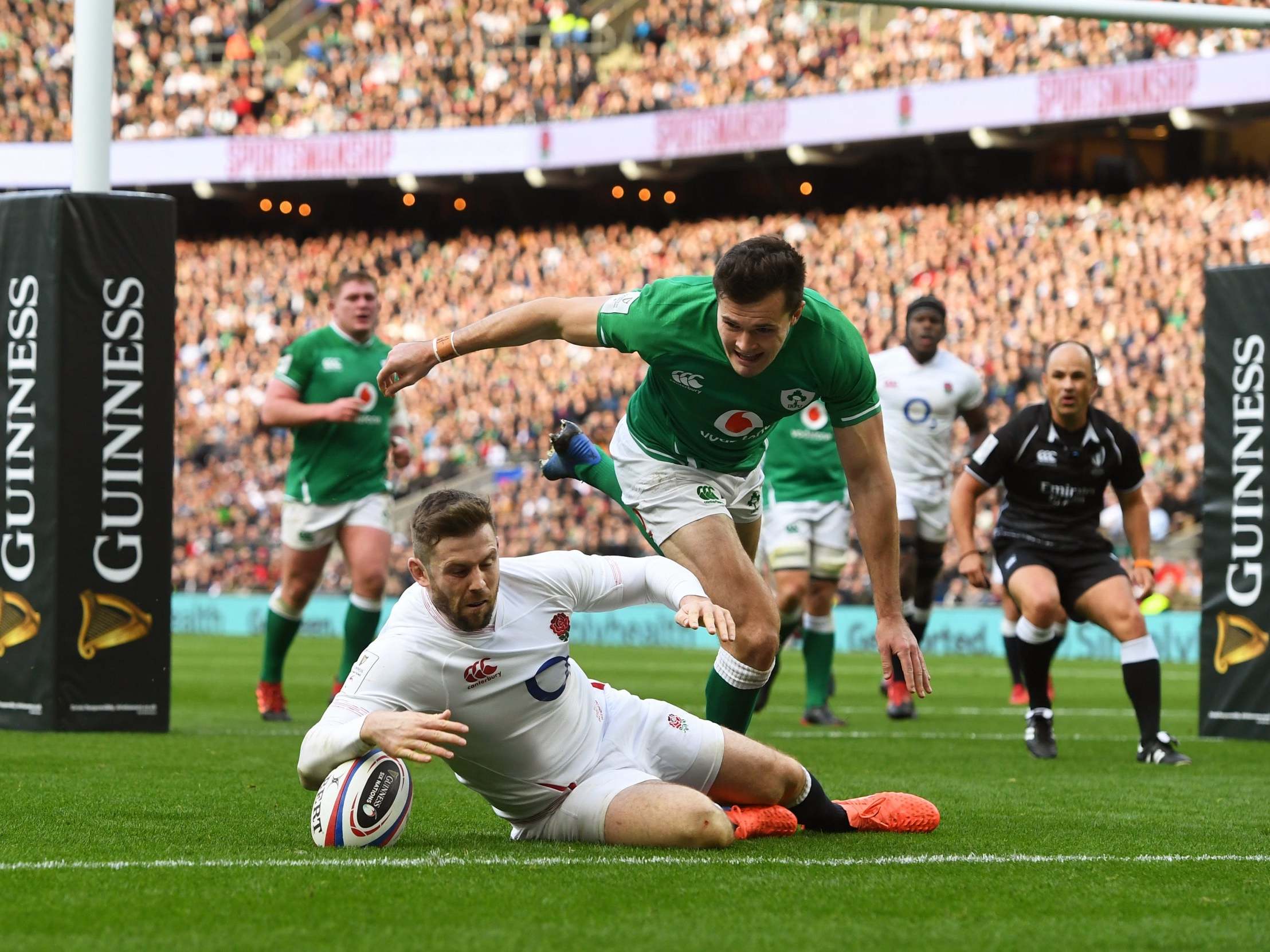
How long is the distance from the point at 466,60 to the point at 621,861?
32.3 m

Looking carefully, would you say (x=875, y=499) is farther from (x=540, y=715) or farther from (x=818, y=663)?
(x=818, y=663)

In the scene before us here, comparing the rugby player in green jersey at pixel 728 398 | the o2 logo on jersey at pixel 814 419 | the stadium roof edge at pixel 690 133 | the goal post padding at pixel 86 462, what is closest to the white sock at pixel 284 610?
the goal post padding at pixel 86 462

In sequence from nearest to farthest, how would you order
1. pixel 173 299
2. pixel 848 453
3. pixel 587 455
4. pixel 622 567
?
pixel 622 567 → pixel 848 453 → pixel 587 455 → pixel 173 299

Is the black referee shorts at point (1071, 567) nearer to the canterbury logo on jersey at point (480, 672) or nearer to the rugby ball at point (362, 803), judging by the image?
the canterbury logo on jersey at point (480, 672)

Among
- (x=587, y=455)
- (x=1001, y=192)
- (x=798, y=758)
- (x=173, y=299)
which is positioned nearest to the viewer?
(x=587, y=455)

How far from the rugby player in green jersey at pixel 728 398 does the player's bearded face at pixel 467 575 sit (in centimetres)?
81

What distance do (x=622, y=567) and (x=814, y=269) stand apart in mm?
25190

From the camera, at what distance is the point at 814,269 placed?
30.0 m

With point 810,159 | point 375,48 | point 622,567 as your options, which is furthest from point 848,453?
point 375,48

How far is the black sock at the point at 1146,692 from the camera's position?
843 cm

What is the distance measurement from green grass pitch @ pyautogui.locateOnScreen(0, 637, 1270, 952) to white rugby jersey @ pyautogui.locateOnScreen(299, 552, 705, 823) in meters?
0.25

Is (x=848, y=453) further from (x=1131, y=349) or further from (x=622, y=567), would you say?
(x=1131, y=349)

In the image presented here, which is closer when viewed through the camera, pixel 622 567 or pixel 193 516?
pixel 622 567

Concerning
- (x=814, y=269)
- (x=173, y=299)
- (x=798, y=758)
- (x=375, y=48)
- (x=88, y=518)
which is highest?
(x=375, y=48)
